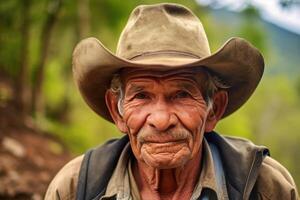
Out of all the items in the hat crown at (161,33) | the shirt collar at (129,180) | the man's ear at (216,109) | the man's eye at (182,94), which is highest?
the hat crown at (161,33)

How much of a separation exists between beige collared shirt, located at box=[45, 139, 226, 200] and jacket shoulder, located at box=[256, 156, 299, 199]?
23 cm

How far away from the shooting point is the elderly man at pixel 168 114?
9.16ft

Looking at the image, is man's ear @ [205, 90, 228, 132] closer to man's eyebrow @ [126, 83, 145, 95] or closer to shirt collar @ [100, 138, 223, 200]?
shirt collar @ [100, 138, 223, 200]

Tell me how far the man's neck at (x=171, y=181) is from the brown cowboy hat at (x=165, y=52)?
1.49ft

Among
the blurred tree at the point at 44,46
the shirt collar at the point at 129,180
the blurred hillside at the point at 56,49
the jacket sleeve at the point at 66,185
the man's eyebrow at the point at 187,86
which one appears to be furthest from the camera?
the blurred hillside at the point at 56,49

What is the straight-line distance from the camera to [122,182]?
9.97 feet

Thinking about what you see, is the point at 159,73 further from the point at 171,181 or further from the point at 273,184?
the point at 273,184

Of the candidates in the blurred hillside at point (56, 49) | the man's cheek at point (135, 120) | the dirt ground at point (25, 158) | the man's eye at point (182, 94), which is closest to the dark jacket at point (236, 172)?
the man's cheek at point (135, 120)

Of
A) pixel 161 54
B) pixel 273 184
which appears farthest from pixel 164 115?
pixel 273 184

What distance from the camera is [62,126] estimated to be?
682 inches

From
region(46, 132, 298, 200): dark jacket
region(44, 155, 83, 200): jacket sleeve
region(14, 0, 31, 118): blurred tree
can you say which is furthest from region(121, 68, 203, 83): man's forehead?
region(14, 0, 31, 118): blurred tree

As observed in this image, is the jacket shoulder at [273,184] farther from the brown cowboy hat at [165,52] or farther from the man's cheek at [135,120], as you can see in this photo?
the man's cheek at [135,120]

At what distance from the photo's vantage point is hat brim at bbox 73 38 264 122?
2.78m

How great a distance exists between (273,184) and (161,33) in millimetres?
904
